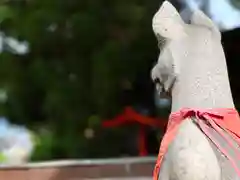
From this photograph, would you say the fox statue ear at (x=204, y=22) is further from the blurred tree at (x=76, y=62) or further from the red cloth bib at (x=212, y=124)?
the blurred tree at (x=76, y=62)

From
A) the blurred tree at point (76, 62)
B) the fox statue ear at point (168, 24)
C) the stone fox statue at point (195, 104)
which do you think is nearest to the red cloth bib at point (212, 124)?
the stone fox statue at point (195, 104)

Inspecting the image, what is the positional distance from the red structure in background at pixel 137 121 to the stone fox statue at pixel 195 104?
51.3 inches

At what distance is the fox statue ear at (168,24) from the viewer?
2.97 feet

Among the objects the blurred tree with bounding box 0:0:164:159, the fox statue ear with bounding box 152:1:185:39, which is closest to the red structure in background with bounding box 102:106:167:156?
the blurred tree with bounding box 0:0:164:159

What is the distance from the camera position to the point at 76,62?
227 centimetres

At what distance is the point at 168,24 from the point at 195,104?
136mm

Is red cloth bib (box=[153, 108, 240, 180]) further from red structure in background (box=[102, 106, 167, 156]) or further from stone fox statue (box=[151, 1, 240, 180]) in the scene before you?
red structure in background (box=[102, 106, 167, 156])

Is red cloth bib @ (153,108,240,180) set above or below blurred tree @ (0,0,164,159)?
below

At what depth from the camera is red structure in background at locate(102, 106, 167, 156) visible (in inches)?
87.7

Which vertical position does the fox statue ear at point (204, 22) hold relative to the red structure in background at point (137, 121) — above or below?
above

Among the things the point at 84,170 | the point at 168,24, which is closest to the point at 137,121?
the point at 84,170

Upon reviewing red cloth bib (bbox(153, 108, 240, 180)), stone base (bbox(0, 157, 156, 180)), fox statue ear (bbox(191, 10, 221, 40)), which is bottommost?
stone base (bbox(0, 157, 156, 180))

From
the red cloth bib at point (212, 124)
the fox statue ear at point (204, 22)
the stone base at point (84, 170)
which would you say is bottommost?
the stone base at point (84, 170)

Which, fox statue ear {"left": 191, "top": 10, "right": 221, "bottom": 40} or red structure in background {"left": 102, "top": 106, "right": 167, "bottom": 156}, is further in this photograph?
red structure in background {"left": 102, "top": 106, "right": 167, "bottom": 156}
